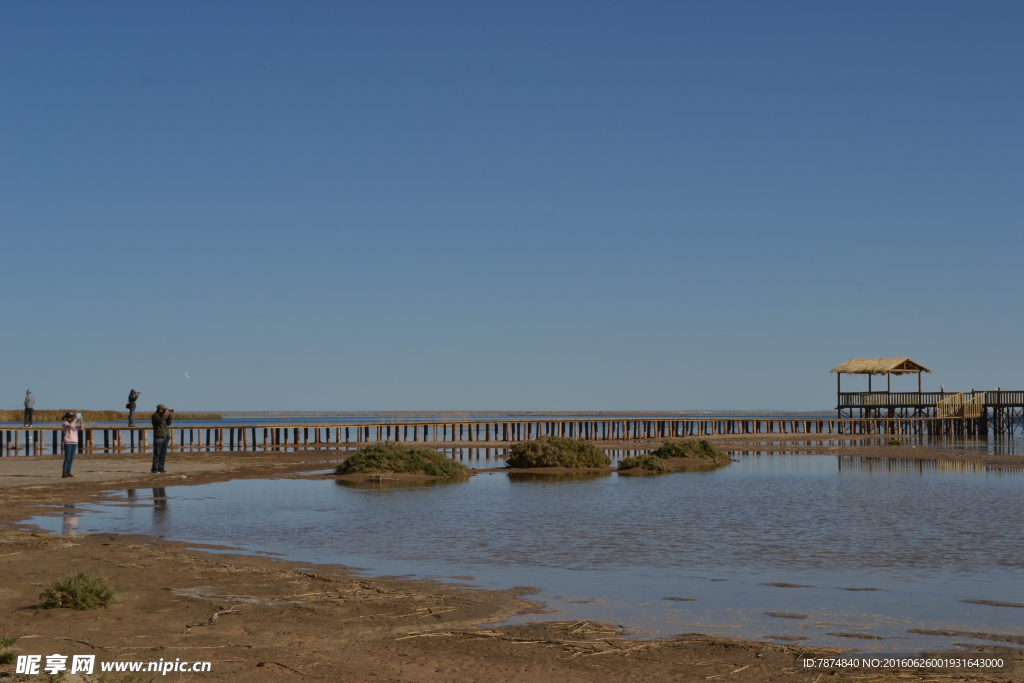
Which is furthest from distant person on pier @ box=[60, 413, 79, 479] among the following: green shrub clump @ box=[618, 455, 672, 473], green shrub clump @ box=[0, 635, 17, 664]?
green shrub clump @ box=[0, 635, 17, 664]

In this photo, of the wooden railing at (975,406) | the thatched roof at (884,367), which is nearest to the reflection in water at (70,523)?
the thatched roof at (884,367)

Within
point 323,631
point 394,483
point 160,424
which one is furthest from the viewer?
point 160,424

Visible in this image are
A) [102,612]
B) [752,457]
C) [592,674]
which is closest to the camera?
[592,674]

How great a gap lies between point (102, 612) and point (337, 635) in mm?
2241

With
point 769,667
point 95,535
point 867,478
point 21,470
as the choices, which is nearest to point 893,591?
point 769,667

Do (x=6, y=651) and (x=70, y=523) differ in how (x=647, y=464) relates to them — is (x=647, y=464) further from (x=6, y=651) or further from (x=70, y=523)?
(x=6, y=651)

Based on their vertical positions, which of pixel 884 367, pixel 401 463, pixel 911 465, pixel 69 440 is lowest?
pixel 911 465

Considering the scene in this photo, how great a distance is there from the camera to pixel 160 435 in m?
25.0

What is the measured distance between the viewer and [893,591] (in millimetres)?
9602

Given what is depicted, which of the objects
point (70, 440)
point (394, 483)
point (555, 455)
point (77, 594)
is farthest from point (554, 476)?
point (77, 594)

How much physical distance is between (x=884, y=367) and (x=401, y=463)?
4702cm

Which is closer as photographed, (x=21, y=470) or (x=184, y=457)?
(x=21, y=470)

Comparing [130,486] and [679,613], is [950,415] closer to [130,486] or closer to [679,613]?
[130,486]

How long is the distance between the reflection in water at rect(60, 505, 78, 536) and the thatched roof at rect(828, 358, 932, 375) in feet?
185
